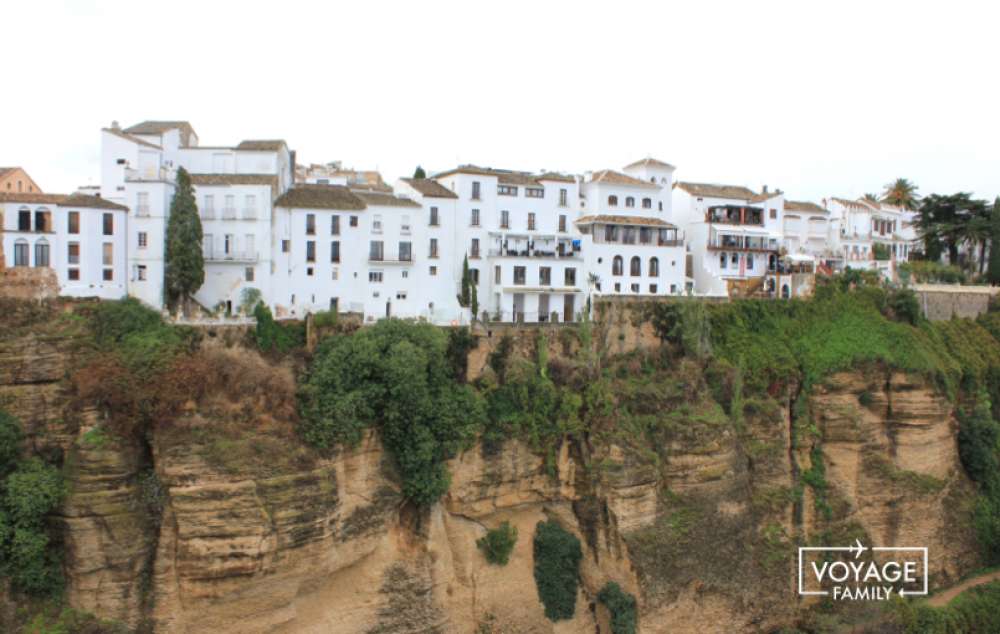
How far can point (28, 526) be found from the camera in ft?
66.4

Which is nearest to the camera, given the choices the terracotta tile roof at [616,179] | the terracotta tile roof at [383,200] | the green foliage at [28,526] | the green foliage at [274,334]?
the green foliage at [28,526]

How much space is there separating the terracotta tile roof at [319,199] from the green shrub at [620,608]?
50.3 feet

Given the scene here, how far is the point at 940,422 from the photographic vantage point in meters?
32.2

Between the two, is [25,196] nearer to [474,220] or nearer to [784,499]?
[474,220]

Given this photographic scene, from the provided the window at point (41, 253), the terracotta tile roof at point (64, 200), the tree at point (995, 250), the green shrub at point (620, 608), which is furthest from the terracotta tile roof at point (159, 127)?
the tree at point (995, 250)

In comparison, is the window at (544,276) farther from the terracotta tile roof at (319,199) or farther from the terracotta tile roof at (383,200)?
the terracotta tile roof at (319,199)

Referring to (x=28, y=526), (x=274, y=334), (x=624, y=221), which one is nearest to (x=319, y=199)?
(x=274, y=334)

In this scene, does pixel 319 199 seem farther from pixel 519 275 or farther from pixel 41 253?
pixel 41 253

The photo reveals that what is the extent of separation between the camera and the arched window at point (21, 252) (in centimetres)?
2372

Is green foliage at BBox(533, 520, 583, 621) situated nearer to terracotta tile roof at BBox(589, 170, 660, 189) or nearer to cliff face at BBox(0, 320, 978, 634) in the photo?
cliff face at BBox(0, 320, 978, 634)

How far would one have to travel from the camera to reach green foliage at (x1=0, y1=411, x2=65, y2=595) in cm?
2003

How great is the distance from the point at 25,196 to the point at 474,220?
14.8 m

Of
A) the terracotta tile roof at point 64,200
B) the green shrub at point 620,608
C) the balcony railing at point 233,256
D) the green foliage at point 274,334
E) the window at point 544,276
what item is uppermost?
the terracotta tile roof at point 64,200

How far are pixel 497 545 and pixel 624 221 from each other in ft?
49.6
